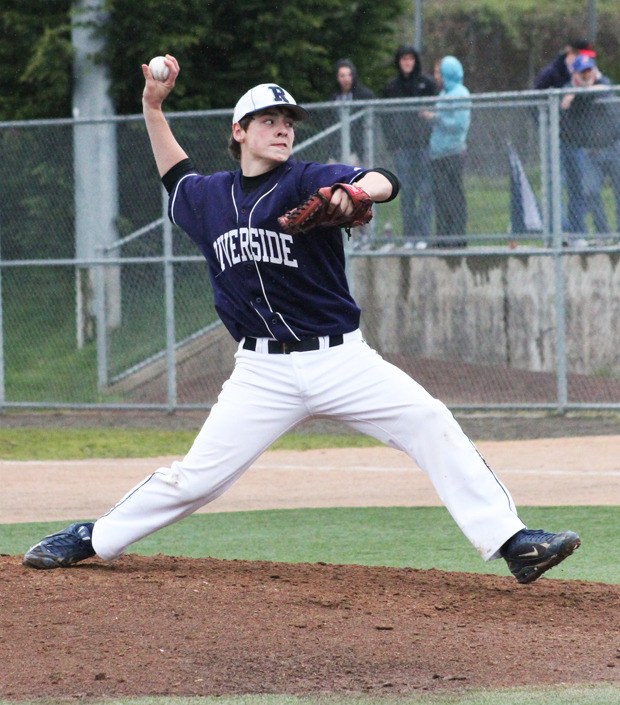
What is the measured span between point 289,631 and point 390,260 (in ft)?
28.3

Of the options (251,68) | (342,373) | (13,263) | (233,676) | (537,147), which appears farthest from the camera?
(251,68)

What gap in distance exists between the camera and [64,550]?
5.84 m

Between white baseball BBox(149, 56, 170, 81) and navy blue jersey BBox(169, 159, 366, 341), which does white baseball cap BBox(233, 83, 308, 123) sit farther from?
white baseball BBox(149, 56, 170, 81)

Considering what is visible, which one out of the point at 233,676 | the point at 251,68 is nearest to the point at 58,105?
the point at 251,68

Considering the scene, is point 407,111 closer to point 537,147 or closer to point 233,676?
point 537,147

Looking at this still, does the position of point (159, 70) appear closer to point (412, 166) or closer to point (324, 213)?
point (324, 213)

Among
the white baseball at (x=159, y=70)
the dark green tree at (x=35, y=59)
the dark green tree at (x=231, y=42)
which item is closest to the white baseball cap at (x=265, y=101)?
the white baseball at (x=159, y=70)

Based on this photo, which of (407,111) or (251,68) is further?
(251,68)

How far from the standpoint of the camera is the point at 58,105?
55.5ft

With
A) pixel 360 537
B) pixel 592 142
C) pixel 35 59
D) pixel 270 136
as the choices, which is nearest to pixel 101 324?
pixel 35 59

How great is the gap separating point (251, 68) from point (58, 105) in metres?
2.39

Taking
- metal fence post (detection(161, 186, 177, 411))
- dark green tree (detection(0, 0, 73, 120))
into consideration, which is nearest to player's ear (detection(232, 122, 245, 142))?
metal fence post (detection(161, 186, 177, 411))

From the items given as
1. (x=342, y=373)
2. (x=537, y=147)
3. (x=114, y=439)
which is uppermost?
(x=537, y=147)

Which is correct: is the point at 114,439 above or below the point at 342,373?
below
